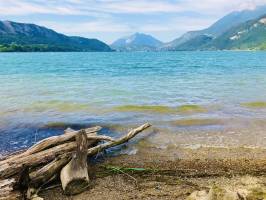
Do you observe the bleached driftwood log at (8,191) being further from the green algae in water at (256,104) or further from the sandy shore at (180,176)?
the green algae in water at (256,104)

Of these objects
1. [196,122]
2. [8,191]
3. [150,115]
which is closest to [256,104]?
[196,122]

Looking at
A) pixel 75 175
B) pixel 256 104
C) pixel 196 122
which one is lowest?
pixel 256 104

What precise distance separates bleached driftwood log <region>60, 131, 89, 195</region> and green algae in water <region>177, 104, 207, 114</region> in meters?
12.7

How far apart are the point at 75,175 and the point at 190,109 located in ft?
47.1

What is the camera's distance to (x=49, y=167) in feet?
36.0

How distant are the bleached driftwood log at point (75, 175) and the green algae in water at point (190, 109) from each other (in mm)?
12669

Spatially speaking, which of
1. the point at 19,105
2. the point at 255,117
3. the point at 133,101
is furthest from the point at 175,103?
the point at 19,105

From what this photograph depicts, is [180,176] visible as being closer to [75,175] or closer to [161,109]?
[75,175]

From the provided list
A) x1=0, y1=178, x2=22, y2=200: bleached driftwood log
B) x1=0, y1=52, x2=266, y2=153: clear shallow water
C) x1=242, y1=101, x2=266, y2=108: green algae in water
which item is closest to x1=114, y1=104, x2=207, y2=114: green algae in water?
x1=0, y1=52, x2=266, y2=153: clear shallow water

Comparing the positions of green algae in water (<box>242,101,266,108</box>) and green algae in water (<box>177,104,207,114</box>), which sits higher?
green algae in water (<box>177,104,207,114</box>)

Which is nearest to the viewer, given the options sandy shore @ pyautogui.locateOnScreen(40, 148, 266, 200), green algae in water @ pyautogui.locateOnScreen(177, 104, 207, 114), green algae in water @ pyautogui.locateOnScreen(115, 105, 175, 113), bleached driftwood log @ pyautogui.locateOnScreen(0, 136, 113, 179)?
sandy shore @ pyautogui.locateOnScreen(40, 148, 266, 200)

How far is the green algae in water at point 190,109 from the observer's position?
23.4m

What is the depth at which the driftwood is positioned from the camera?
10180 millimetres

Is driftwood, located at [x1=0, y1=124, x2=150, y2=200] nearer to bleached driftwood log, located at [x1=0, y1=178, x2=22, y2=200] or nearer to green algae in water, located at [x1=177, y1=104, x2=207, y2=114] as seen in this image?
bleached driftwood log, located at [x1=0, y1=178, x2=22, y2=200]
